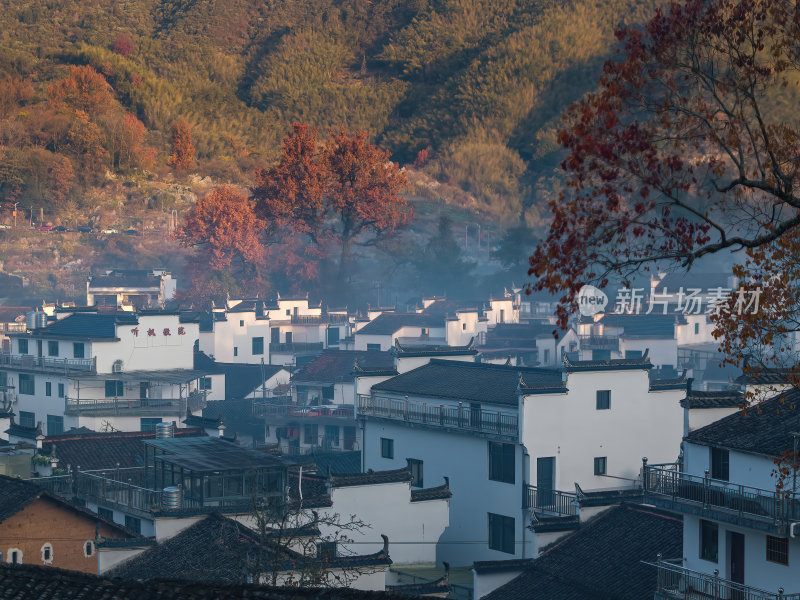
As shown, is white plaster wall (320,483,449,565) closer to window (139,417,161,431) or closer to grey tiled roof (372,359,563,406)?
grey tiled roof (372,359,563,406)

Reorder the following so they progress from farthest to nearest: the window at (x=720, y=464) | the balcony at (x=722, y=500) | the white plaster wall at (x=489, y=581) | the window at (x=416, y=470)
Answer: the window at (x=416, y=470)
the white plaster wall at (x=489, y=581)
the window at (x=720, y=464)
the balcony at (x=722, y=500)

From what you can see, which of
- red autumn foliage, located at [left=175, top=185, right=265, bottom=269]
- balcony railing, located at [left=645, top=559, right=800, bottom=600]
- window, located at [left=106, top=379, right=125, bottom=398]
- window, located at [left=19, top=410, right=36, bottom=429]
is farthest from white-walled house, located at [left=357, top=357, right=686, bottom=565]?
red autumn foliage, located at [left=175, top=185, right=265, bottom=269]

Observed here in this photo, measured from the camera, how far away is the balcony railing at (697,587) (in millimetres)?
22547

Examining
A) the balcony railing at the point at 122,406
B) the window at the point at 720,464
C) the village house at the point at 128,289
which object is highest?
the village house at the point at 128,289

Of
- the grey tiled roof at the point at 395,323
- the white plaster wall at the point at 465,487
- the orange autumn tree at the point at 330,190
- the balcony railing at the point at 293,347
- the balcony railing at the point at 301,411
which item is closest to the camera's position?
the white plaster wall at the point at 465,487

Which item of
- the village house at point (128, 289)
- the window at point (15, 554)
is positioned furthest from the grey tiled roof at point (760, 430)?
the village house at point (128, 289)

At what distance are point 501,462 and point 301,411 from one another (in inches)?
866

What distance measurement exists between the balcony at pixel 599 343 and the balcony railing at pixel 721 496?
45477mm

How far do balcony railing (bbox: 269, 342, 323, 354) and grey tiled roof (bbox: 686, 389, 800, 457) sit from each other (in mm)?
55306

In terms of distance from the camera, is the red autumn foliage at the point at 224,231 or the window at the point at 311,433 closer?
the window at the point at 311,433

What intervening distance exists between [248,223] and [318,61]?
2507 inches

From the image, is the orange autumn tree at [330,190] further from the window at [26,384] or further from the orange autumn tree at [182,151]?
the window at [26,384]

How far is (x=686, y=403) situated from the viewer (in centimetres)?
2762

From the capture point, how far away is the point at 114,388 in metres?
57.7
